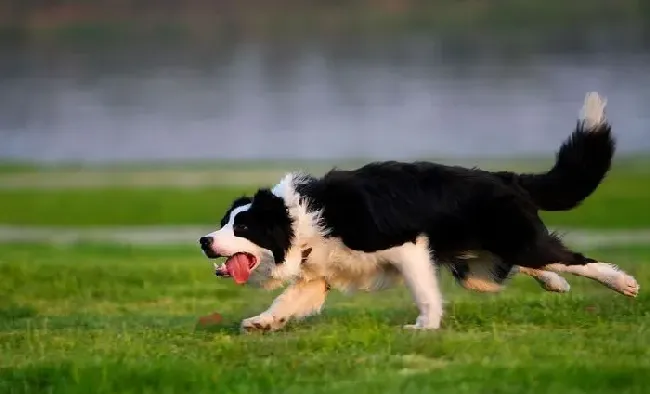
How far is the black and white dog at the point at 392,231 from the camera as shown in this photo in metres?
7.86

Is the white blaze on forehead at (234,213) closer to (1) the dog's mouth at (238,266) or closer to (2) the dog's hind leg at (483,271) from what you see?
(1) the dog's mouth at (238,266)

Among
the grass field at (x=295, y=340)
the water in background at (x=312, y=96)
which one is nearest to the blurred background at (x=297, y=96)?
the water in background at (x=312, y=96)

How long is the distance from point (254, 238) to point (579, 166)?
7.64 feet

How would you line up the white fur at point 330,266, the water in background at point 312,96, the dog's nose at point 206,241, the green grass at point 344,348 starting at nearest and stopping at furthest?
the green grass at point 344,348, the dog's nose at point 206,241, the white fur at point 330,266, the water in background at point 312,96

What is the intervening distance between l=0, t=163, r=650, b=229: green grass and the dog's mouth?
14123mm

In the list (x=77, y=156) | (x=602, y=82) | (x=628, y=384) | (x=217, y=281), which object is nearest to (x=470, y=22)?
(x=602, y=82)

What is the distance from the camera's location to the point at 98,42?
38.2m

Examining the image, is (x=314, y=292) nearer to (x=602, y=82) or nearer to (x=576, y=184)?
(x=576, y=184)

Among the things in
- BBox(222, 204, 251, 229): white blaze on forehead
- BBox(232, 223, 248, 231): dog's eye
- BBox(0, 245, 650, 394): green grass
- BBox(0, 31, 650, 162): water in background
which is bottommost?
BBox(0, 245, 650, 394): green grass

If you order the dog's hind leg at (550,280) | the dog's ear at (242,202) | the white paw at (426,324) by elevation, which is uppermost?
the dog's ear at (242,202)

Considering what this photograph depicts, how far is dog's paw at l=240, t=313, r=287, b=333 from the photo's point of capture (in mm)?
8133

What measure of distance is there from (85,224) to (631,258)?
11.8 m

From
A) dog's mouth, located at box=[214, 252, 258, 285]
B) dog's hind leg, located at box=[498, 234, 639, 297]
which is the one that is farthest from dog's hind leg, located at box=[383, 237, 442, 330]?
dog's mouth, located at box=[214, 252, 258, 285]

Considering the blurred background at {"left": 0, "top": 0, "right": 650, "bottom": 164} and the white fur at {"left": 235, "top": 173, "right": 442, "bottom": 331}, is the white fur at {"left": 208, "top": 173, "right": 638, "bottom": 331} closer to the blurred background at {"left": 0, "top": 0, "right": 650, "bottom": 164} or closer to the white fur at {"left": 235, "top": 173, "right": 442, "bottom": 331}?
the white fur at {"left": 235, "top": 173, "right": 442, "bottom": 331}
